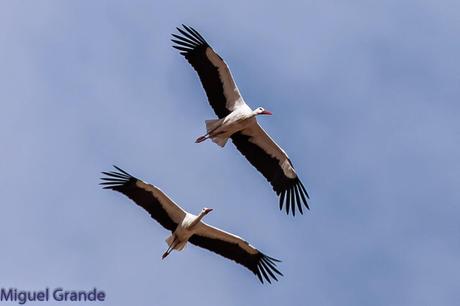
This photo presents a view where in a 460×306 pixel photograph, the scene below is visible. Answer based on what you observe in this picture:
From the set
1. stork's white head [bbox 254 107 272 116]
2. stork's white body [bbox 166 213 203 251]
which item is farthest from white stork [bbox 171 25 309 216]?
stork's white body [bbox 166 213 203 251]

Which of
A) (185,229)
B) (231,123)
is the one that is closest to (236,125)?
(231,123)

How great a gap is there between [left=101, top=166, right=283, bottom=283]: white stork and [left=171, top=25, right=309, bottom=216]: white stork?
1.64m

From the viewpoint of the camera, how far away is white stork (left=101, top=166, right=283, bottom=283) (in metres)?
16.8

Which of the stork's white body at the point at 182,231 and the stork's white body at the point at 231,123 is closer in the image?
the stork's white body at the point at 182,231

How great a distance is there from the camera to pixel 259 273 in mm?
17688

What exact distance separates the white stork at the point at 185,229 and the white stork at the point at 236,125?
Answer: 1.64m

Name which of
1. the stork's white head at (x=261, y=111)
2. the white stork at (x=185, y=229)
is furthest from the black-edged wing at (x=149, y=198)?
the stork's white head at (x=261, y=111)

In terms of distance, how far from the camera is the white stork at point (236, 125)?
58.2 ft

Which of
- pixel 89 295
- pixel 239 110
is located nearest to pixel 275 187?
pixel 239 110

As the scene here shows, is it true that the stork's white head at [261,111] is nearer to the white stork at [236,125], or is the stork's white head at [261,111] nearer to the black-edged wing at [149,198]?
the white stork at [236,125]

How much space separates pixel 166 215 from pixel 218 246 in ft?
4.30

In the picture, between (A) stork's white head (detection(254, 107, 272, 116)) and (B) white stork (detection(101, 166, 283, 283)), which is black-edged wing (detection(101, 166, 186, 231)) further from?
(A) stork's white head (detection(254, 107, 272, 116))

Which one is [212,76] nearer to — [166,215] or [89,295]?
[166,215]

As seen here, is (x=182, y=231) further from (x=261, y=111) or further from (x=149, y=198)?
(x=261, y=111)
